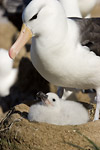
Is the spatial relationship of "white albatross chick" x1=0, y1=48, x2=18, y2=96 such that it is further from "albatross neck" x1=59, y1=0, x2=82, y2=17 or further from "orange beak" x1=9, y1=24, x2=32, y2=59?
"orange beak" x1=9, y1=24, x2=32, y2=59

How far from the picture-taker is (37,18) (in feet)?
17.9

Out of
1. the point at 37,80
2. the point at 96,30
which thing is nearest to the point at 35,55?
the point at 96,30

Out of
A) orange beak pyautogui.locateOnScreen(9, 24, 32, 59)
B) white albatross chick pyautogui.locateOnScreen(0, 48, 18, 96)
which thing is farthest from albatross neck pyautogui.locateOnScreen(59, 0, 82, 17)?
orange beak pyautogui.locateOnScreen(9, 24, 32, 59)

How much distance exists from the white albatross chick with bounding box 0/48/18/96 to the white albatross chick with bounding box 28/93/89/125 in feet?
10.6

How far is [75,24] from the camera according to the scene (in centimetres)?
592

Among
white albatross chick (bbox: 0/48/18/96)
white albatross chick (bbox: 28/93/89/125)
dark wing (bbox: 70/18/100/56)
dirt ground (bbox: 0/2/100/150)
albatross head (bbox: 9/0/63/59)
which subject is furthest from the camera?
white albatross chick (bbox: 0/48/18/96)

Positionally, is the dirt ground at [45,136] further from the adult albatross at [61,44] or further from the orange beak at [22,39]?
the orange beak at [22,39]

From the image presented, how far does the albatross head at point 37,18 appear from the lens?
541 centimetres

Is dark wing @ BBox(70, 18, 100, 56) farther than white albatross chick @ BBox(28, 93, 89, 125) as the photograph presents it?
Yes

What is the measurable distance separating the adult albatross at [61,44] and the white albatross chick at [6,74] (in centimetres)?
308

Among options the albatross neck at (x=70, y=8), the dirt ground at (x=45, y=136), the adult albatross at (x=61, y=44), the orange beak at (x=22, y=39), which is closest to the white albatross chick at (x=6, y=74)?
the albatross neck at (x=70, y=8)

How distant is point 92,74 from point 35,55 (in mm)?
730

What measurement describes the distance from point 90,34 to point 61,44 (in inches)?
19.9

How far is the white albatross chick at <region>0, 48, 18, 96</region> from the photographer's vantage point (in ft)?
29.8
